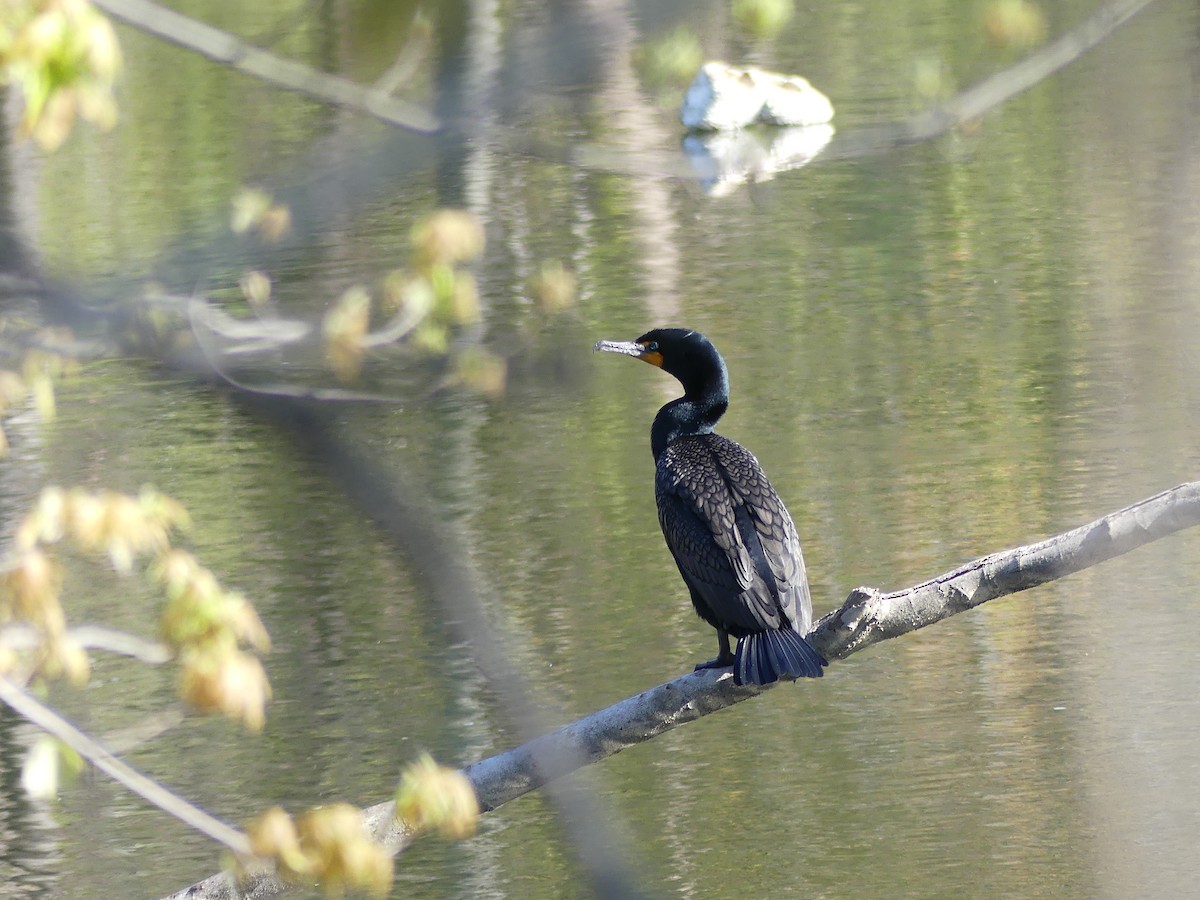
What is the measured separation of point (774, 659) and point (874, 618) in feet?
1.31

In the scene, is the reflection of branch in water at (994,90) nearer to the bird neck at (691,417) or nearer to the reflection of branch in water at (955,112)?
the reflection of branch in water at (955,112)

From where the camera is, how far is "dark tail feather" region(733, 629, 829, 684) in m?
3.70

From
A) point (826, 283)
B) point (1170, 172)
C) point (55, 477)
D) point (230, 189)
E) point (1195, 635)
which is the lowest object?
point (1195, 635)

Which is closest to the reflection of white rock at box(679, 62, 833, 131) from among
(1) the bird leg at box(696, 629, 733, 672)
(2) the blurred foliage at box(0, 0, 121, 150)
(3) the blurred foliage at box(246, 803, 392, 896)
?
(1) the bird leg at box(696, 629, 733, 672)

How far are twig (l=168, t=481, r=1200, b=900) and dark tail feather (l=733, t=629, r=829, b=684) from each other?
2.0 inches

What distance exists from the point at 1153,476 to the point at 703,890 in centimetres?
330

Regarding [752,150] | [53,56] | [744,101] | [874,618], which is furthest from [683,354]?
[744,101]

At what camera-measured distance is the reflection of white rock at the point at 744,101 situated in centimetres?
1437

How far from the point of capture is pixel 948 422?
803cm

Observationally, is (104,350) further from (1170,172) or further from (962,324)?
(1170,172)

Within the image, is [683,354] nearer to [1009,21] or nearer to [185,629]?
[1009,21]

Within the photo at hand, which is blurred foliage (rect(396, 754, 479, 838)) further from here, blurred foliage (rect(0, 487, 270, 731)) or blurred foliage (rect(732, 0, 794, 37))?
blurred foliage (rect(732, 0, 794, 37))

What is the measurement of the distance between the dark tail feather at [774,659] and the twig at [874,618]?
0.17 feet

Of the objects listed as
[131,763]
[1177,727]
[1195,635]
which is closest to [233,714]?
[131,763]
